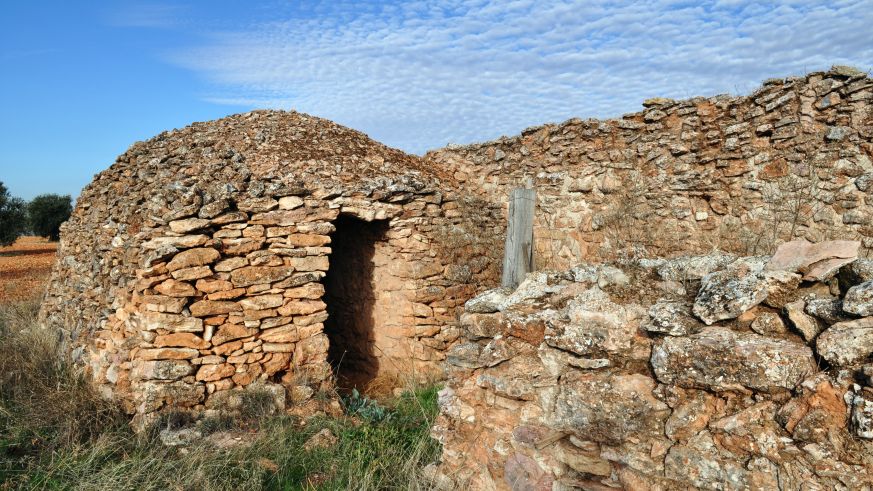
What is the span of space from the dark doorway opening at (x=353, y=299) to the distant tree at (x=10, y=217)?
2174 centimetres

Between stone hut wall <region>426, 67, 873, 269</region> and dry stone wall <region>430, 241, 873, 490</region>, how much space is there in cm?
251

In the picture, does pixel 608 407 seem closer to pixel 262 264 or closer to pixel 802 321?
pixel 802 321

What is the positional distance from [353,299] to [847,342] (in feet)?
19.5

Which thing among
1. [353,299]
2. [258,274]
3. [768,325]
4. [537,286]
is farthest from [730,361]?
[353,299]

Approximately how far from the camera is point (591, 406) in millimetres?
2518

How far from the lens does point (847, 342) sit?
1.98 meters

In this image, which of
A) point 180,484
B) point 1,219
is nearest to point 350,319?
point 180,484

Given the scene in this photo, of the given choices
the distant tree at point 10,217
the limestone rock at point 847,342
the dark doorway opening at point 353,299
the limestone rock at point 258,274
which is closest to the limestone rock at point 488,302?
the limestone rock at point 847,342

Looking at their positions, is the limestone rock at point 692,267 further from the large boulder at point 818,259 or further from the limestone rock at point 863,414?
the limestone rock at point 863,414

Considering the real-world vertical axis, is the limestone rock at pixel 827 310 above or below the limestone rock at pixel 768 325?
above

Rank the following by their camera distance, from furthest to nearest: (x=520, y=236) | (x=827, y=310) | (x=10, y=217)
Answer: (x=10, y=217), (x=520, y=236), (x=827, y=310)

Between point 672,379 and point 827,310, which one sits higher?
point 827,310

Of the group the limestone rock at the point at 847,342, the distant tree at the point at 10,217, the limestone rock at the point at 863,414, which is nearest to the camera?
the limestone rock at the point at 863,414

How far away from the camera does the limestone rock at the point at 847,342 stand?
193 cm
